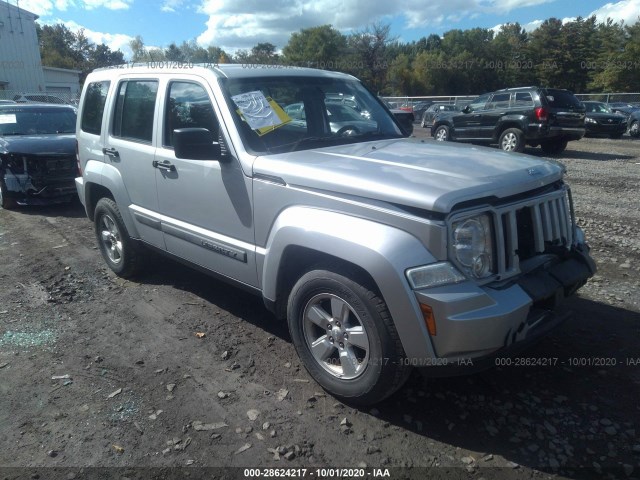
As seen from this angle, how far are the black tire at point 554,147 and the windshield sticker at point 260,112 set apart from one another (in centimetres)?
1343

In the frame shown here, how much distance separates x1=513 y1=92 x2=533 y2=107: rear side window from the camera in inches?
574

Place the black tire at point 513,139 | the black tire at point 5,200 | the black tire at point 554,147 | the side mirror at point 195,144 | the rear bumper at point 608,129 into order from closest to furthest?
1. the side mirror at point 195,144
2. the black tire at point 5,200
3. the black tire at point 513,139
4. the black tire at point 554,147
5. the rear bumper at point 608,129

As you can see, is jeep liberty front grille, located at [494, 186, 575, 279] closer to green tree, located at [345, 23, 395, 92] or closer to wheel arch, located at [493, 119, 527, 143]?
wheel arch, located at [493, 119, 527, 143]

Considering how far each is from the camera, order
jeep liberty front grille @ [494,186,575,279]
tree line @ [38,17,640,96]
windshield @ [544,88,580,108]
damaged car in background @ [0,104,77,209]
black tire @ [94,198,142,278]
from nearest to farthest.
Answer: jeep liberty front grille @ [494,186,575,279] < black tire @ [94,198,142,278] < damaged car in background @ [0,104,77,209] < windshield @ [544,88,580,108] < tree line @ [38,17,640,96]

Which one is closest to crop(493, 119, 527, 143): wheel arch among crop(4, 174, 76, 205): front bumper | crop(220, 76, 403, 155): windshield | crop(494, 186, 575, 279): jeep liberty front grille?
crop(220, 76, 403, 155): windshield

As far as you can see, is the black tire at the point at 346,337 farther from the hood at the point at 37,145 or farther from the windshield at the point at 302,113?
the hood at the point at 37,145

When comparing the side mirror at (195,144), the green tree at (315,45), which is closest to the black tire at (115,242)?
the side mirror at (195,144)

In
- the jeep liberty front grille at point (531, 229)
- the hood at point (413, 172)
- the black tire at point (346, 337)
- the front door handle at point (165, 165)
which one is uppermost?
the hood at point (413, 172)

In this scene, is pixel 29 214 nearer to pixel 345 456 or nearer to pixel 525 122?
pixel 345 456

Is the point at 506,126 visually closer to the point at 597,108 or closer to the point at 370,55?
Result: the point at 597,108

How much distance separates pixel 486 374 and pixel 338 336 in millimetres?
1137

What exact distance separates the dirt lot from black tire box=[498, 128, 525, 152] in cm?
1024

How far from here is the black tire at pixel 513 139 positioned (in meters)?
14.4

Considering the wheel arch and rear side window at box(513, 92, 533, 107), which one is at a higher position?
rear side window at box(513, 92, 533, 107)
